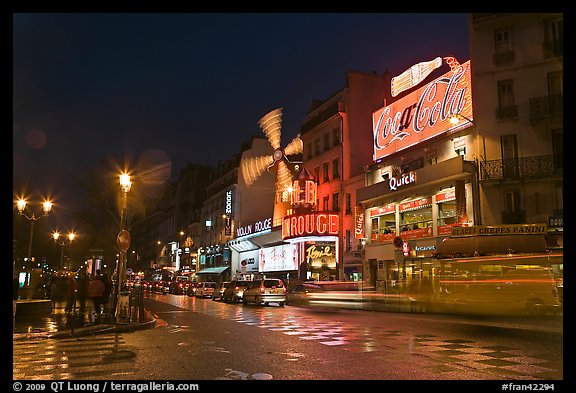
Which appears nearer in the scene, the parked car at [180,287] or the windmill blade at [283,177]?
the windmill blade at [283,177]

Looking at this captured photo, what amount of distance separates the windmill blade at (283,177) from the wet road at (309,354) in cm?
3590

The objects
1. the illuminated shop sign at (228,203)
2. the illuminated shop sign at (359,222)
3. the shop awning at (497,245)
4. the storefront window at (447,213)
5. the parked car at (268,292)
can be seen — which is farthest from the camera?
the illuminated shop sign at (228,203)

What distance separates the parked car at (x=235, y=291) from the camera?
34847 mm

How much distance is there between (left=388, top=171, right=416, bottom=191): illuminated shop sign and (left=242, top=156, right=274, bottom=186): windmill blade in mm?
25734

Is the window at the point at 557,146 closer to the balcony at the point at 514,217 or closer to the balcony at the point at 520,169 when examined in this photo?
the balcony at the point at 520,169

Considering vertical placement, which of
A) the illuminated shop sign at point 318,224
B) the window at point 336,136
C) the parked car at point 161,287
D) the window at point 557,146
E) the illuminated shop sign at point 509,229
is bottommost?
the parked car at point 161,287

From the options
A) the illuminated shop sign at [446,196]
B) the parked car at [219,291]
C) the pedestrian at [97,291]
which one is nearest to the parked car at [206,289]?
the parked car at [219,291]

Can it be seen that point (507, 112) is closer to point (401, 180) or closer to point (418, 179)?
point (418, 179)

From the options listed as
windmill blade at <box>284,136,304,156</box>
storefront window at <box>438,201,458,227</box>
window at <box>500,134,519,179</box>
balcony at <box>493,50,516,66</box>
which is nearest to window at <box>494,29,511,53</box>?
balcony at <box>493,50,516,66</box>

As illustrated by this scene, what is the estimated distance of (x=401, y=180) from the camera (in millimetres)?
32719

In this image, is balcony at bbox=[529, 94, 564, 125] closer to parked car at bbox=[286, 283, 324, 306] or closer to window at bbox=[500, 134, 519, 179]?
window at bbox=[500, 134, 519, 179]

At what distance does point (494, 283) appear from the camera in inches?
774

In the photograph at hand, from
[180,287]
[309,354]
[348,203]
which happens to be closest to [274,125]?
[348,203]
